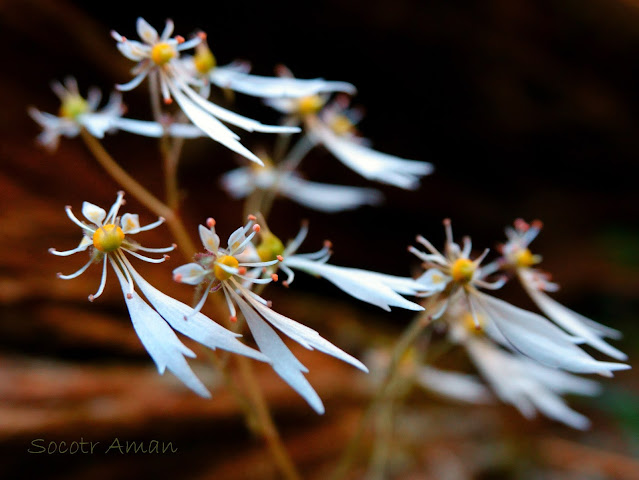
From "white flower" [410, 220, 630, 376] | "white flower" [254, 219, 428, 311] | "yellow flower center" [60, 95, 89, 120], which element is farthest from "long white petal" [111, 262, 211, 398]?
"yellow flower center" [60, 95, 89, 120]

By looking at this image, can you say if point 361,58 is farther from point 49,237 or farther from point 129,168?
point 49,237

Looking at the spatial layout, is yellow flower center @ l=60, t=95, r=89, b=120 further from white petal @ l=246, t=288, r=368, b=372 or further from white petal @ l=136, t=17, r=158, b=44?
white petal @ l=246, t=288, r=368, b=372

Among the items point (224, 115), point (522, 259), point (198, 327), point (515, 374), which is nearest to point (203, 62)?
point (224, 115)

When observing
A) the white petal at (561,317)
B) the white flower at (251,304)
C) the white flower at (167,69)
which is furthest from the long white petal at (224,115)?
the white petal at (561,317)

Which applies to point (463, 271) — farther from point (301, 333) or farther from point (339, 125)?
point (339, 125)

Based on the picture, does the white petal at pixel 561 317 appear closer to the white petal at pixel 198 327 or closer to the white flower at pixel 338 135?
the white flower at pixel 338 135

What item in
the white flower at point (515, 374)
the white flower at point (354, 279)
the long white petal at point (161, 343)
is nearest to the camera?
the long white petal at point (161, 343)
